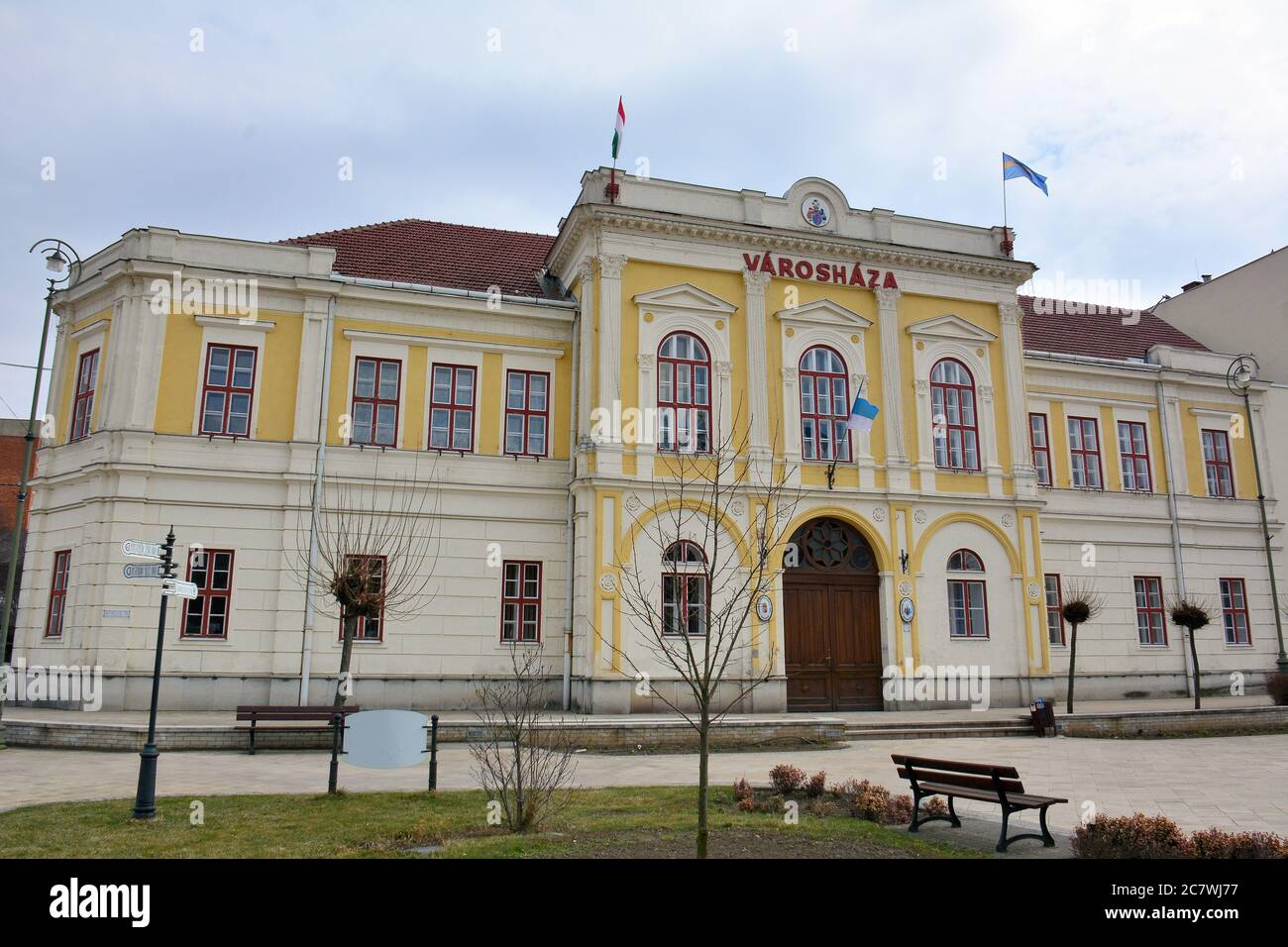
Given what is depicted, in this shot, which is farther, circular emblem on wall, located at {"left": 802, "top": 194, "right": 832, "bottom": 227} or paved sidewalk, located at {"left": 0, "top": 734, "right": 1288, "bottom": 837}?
circular emblem on wall, located at {"left": 802, "top": 194, "right": 832, "bottom": 227}

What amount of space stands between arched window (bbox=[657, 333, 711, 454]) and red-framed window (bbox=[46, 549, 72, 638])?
1350 centimetres

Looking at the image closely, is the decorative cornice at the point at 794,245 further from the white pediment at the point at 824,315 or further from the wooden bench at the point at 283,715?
the wooden bench at the point at 283,715

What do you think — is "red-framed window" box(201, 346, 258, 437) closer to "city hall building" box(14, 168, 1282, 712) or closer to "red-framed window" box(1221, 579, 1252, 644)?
"city hall building" box(14, 168, 1282, 712)

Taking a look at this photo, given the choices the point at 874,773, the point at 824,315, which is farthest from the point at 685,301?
the point at 874,773

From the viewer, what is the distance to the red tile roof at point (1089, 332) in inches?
1175

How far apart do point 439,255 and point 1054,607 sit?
19.9m

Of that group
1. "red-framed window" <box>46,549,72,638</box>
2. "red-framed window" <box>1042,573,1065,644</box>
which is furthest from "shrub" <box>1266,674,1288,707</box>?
"red-framed window" <box>46,549,72,638</box>

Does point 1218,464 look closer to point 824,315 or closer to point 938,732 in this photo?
point 824,315

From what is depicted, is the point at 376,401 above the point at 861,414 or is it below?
above

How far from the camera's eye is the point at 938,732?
1894 cm

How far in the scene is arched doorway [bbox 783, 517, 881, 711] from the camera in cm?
2166

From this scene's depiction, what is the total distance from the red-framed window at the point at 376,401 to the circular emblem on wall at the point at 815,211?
10.9 m

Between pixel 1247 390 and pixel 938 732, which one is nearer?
pixel 938 732

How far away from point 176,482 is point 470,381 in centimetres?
688
